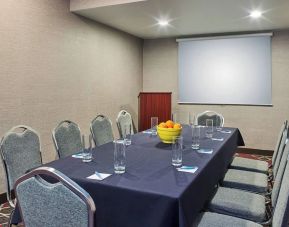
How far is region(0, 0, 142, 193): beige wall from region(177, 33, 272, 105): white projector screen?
1606 mm

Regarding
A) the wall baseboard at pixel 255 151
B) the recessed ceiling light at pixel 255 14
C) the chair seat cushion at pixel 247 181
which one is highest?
the recessed ceiling light at pixel 255 14

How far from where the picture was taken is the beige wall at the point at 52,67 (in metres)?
3.30

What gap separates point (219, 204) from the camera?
2055mm

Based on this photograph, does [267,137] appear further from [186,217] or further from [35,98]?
[186,217]

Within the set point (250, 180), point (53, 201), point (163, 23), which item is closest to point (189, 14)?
point (163, 23)

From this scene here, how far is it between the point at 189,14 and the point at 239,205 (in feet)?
10.7

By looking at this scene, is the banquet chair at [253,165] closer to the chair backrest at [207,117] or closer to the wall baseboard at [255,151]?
the chair backrest at [207,117]

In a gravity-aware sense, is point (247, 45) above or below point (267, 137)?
above

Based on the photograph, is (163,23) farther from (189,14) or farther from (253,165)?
(253,165)

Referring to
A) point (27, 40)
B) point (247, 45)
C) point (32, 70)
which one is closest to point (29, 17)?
point (27, 40)

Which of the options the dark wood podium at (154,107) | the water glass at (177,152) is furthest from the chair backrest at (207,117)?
the water glass at (177,152)

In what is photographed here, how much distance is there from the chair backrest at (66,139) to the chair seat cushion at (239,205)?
147 centimetres

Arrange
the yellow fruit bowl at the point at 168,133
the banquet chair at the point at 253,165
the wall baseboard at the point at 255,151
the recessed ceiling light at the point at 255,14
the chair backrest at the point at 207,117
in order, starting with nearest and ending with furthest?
the yellow fruit bowl at the point at 168,133 < the banquet chair at the point at 253,165 < the recessed ceiling light at the point at 255,14 < the chair backrest at the point at 207,117 < the wall baseboard at the point at 255,151

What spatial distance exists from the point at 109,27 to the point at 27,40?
Answer: 2055 mm
